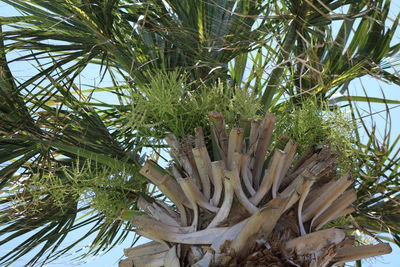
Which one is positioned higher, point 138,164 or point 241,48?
point 241,48

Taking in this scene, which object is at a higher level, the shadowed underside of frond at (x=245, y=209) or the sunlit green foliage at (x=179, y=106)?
the sunlit green foliage at (x=179, y=106)

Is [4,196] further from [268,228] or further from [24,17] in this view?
[268,228]

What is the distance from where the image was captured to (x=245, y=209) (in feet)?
5.42

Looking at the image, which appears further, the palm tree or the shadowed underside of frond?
the palm tree

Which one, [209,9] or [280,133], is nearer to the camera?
[280,133]

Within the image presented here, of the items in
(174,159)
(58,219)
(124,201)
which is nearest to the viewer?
(174,159)

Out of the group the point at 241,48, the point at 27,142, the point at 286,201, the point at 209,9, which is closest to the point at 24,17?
the point at 27,142

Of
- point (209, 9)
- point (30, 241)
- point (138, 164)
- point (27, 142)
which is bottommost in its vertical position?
point (30, 241)

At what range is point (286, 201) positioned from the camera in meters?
1.57

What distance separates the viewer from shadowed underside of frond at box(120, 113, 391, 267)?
5.09 feet

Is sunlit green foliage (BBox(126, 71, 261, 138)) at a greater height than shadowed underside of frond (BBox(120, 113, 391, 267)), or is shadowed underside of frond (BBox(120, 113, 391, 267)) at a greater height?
sunlit green foliage (BBox(126, 71, 261, 138))

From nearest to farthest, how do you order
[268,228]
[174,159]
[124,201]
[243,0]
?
[268,228] → [174,159] → [124,201] → [243,0]

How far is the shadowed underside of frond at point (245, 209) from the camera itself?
155 centimetres

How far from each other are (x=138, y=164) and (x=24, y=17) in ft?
2.75
